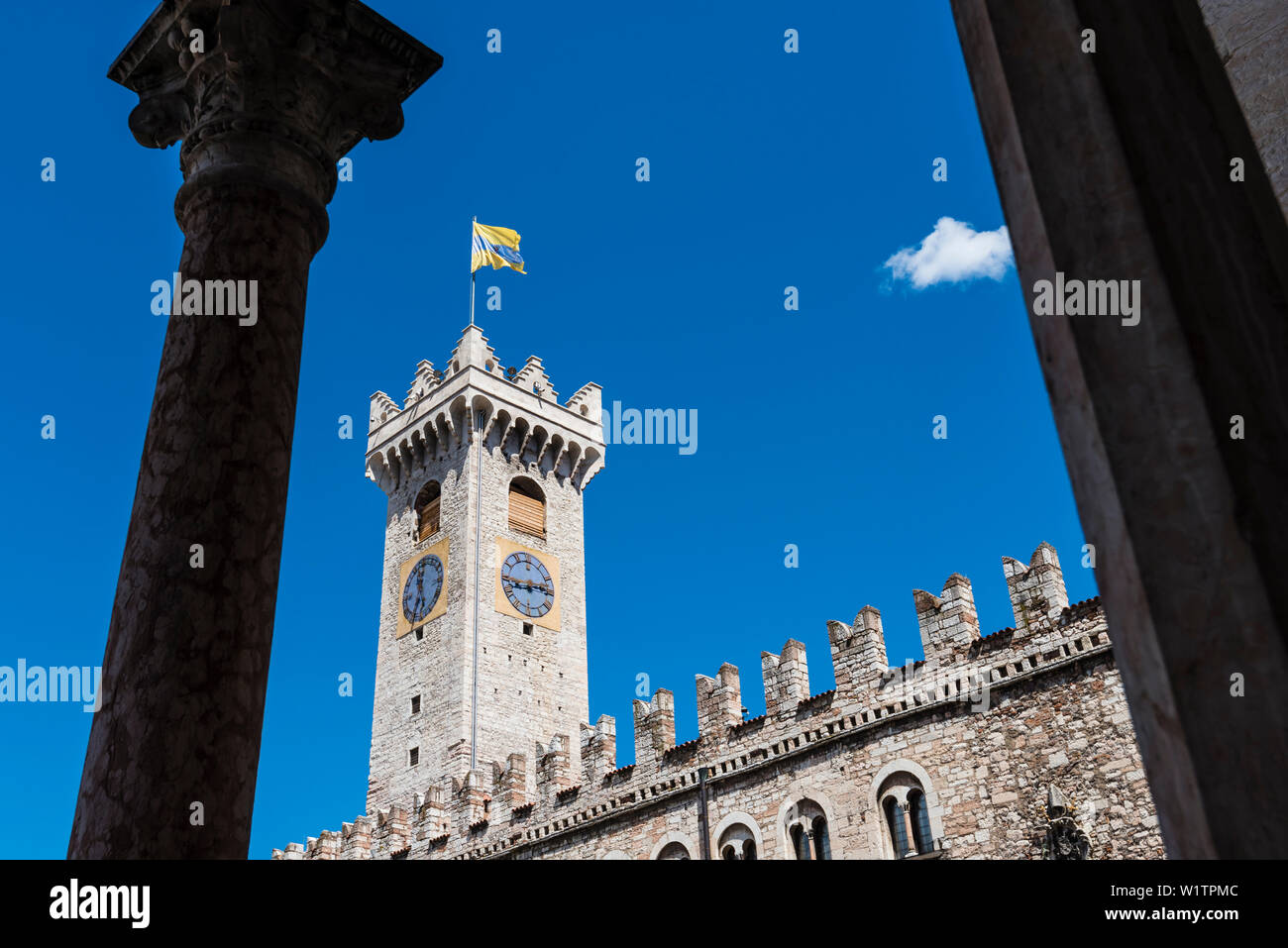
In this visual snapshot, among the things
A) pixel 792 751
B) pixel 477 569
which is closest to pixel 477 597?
pixel 477 569

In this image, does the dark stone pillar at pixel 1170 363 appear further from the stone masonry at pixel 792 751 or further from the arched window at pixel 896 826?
the arched window at pixel 896 826

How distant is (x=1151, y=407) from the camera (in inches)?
62.1

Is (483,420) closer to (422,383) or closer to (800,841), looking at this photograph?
(422,383)

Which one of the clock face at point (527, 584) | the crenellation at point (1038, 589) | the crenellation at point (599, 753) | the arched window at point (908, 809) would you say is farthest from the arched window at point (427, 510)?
the crenellation at point (1038, 589)

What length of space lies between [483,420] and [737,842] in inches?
700

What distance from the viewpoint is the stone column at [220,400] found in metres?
2.48

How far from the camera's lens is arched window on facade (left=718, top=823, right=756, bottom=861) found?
16.1 m

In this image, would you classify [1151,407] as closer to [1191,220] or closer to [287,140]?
[1191,220]

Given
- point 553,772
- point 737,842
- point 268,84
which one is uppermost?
point 553,772

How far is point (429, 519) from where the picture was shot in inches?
1251

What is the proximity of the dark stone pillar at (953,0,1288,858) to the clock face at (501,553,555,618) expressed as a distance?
2823 cm

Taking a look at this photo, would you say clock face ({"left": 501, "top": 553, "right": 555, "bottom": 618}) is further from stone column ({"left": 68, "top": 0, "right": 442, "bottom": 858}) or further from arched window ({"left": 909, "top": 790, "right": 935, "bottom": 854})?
stone column ({"left": 68, "top": 0, "right": 442, "bottom": 858})

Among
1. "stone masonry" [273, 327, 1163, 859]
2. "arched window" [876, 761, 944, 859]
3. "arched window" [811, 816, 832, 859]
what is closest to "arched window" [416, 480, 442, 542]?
"stone masonry" [273, 327, 1163, 859]

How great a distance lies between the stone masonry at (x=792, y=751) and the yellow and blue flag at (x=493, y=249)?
8.10 metres
